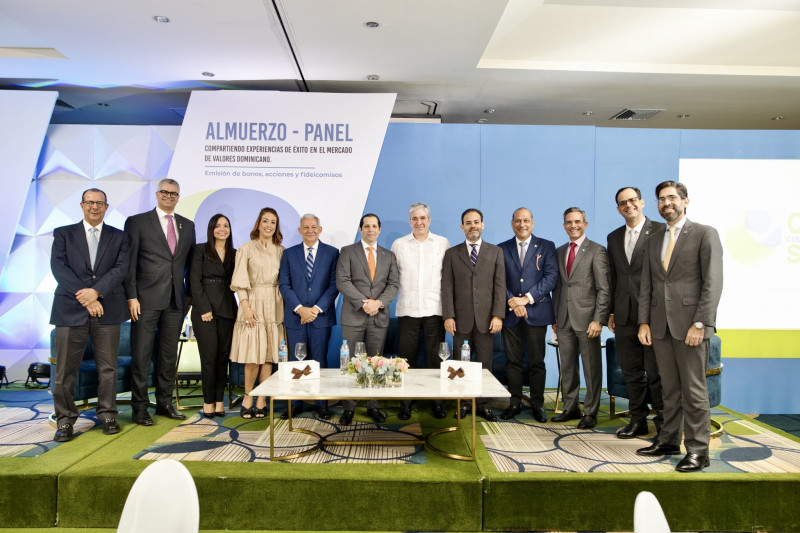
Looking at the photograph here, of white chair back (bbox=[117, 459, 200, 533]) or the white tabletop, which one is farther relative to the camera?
the white tabletop

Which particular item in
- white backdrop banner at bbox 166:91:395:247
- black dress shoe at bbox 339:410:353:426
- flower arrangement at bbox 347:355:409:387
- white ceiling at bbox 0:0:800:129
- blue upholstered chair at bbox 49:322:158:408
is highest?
white ceiling at bbox 0:0:800:129

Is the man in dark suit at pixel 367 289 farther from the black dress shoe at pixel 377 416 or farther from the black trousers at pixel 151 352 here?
the black trousers at pixel 151 352

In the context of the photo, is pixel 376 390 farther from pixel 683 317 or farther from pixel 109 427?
pixel 109 427

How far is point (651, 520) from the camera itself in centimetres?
151

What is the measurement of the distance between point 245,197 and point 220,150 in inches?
22.3

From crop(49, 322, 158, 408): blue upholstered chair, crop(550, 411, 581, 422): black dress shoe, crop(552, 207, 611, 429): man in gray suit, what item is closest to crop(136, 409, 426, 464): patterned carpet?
crop(49, 322, 158, 408): blue upholstered chair

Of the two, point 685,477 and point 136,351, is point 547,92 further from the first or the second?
point 136,351

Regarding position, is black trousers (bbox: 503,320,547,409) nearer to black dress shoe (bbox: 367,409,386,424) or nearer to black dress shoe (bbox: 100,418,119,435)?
black dress shoe (bbox: 367,409,386,424)

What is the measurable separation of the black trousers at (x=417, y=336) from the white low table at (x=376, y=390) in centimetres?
67

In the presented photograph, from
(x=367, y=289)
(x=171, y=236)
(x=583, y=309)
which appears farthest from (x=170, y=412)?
(x=583, y=309)

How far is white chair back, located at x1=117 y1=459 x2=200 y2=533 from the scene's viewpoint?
166 cm

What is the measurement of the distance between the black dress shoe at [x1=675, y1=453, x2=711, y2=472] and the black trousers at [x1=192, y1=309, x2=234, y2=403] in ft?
11.1

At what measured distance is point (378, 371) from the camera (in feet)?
11.3

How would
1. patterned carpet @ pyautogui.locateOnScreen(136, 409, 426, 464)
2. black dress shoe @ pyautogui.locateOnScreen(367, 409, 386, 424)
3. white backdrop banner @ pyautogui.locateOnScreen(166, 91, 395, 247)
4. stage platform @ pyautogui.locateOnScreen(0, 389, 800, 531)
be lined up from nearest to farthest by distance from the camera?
stage platform @ pyautogui.locateOnScreen(0, 389, 800, 531)
patterned carpet @ pyautogui.locateOnScreen(136, 409, 426, 464)
black dress shoe @ pyautogui.locateOnScreen(367, 409, 386, 424)
white backdrop banner @ pyautogui.locateOnScreen(166, 91, 395, 247)
